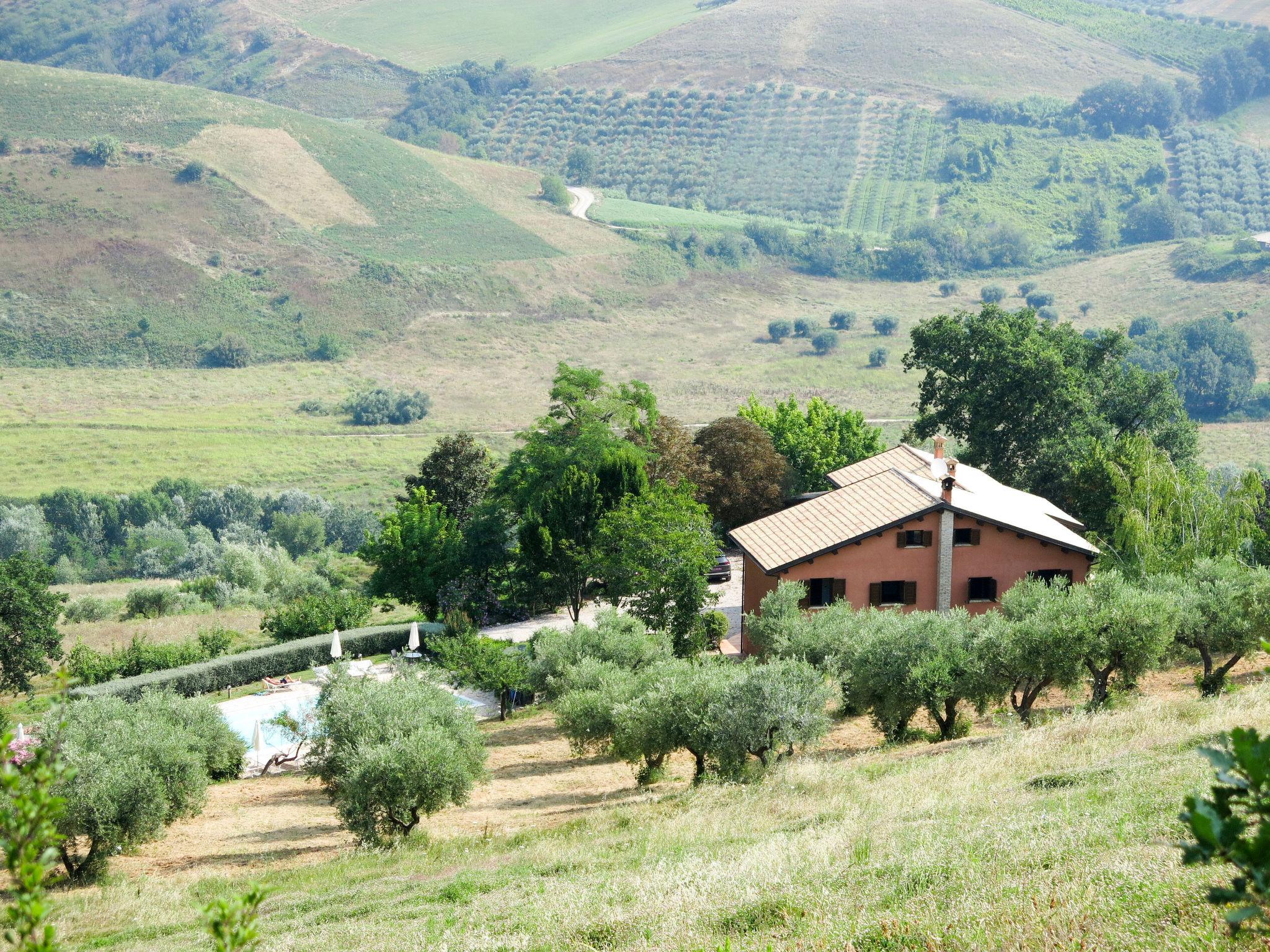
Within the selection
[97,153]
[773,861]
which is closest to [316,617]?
[773,861]

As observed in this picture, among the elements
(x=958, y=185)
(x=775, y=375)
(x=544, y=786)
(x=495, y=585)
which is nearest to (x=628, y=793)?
(x=544, y=786)

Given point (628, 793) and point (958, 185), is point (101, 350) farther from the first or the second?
point (958, 185)

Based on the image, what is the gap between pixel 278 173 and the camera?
6132 inches

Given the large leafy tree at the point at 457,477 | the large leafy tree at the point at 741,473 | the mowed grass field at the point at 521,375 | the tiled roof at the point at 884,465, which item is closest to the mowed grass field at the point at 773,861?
the tiled roof at the point at 884,465

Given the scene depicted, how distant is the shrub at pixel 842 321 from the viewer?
139625 mm

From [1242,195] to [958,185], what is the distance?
44798mm

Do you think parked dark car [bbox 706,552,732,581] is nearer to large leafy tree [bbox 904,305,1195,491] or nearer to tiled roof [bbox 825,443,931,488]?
tiled roof [bbox 825,443,931,488]

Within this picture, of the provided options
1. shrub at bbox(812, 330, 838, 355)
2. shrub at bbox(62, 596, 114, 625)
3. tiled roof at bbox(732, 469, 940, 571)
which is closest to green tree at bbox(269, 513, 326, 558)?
shrub at bbox(62, 596, 114, 625)

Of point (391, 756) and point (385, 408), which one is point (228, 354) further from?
point (391, 756)

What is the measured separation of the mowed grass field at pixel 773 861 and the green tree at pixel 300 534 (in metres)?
58.3

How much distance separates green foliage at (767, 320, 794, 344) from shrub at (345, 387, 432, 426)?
4515 cm

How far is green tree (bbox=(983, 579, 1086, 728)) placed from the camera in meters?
23.8

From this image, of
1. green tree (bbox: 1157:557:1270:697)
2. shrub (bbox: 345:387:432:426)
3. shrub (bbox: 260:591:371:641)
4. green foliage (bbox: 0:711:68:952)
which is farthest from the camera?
shrub (bbox: 345:387:432:426)

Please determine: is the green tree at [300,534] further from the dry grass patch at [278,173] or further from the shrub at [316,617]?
the dry grass patch at [278,173]
